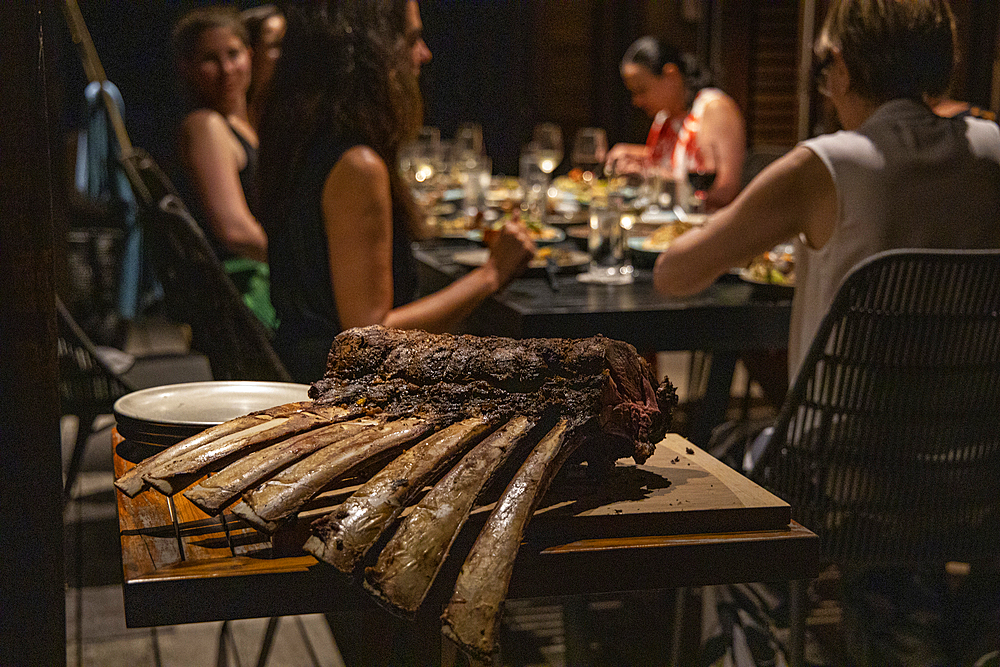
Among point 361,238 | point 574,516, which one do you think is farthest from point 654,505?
point 361,238

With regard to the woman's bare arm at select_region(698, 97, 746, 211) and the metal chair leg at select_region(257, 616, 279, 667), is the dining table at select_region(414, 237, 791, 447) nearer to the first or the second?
the metal chair leg at select_region(257, 616, 279, 667)

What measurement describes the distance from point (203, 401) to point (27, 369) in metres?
0.22

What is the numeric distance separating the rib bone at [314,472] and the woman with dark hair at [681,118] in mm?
3946

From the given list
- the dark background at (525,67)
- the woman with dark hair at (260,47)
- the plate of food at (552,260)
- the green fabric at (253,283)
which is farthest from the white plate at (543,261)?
the dark background at (525,67)

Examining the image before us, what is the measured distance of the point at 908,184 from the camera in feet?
6.00

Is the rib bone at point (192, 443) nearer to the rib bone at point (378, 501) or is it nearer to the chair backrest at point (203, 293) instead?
the rib bone at point (378, 501)

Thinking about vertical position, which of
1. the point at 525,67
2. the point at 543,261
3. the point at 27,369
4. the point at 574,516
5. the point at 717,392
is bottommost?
the point at 717,392

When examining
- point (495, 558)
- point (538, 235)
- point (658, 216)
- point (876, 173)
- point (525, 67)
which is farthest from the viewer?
point (525, 67)

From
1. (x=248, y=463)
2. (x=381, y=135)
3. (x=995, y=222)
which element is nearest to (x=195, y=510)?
(x=248, y=463)

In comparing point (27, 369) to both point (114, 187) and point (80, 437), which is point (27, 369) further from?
point (114, 187)

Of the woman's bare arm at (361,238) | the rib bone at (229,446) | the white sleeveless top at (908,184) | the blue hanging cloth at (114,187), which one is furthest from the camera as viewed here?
the blue hanging cloth at (114,187)

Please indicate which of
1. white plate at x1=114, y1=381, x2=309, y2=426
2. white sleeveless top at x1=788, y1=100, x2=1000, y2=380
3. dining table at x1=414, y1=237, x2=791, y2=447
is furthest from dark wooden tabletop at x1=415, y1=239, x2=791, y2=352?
white plate at x1=114, y1=381, x2=309, y2=426

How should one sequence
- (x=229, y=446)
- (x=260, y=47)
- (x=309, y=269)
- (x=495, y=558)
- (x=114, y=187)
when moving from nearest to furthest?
(x=495, y=558) < (x=229, y=446) < (x=309, y=269) < (x=260, y=47) < (x=114, y=187)

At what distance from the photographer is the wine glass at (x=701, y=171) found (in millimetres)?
3320
